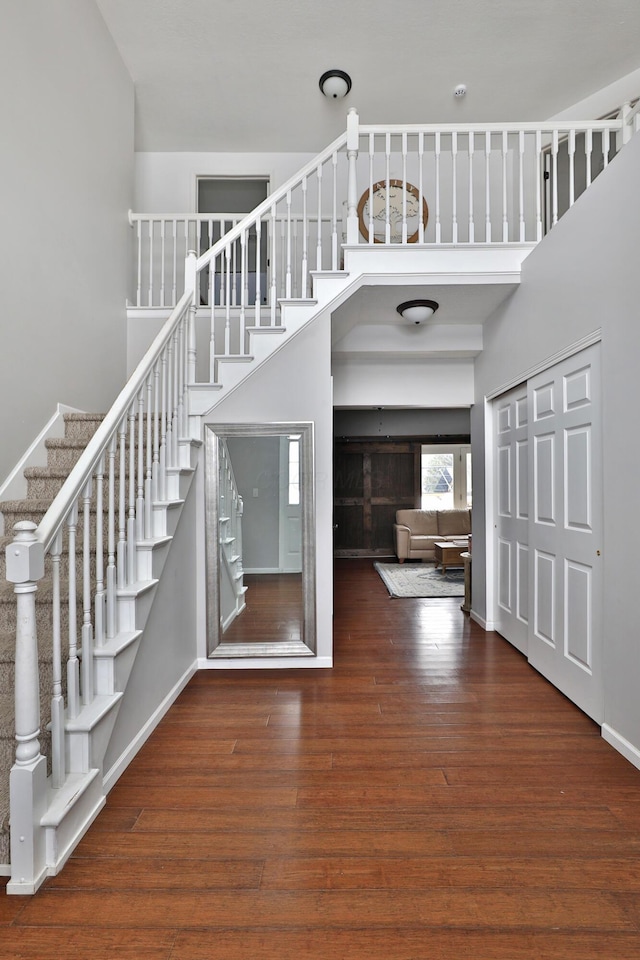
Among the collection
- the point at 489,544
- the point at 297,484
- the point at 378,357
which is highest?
the point at 378,357

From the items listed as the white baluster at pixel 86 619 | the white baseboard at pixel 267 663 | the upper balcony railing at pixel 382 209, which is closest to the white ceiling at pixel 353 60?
the upper balcony railing at pixel 382 209

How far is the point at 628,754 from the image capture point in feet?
7.45

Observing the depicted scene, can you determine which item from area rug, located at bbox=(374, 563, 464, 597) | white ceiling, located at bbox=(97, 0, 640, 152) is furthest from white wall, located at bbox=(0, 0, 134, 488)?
area rug, located at bbox=(374, 563, 464, 597)

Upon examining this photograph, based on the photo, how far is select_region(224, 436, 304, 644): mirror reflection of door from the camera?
11.5ft

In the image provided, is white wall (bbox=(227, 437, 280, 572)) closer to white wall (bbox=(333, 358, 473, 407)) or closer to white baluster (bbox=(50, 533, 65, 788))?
white wall (bbox=(333, 358, 473, 407))

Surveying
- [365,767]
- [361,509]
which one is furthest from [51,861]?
[361,509]

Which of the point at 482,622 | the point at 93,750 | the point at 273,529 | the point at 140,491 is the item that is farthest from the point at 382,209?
the point at 93,750

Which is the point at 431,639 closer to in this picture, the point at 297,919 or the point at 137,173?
the point at 297,919

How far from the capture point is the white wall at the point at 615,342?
2.26 m

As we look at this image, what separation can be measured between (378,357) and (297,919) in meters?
4.07

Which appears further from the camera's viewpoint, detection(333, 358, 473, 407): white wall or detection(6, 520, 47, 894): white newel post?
detection(333, 358, 473, 407): white wall

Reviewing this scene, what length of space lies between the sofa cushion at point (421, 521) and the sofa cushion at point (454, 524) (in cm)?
9

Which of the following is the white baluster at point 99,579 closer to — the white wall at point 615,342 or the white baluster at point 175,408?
the white baluster at point 175,408

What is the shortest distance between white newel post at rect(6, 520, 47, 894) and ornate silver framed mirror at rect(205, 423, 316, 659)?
192 cm
